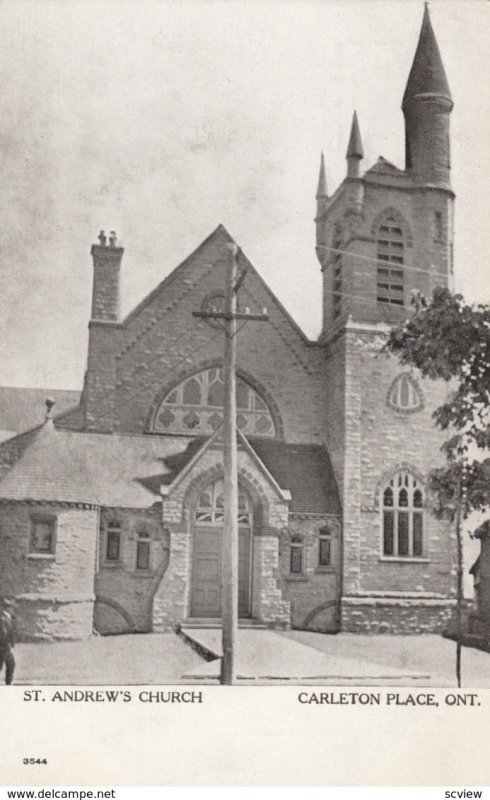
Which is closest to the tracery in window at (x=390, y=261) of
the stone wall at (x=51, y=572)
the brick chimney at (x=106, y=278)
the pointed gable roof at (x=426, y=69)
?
the pointed gable roof at (x=426, y=69)

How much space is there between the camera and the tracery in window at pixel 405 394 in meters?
12.3

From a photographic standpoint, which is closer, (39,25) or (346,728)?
(346,728)

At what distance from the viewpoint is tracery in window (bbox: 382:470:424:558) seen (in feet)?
38.8

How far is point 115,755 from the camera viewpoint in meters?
8.11

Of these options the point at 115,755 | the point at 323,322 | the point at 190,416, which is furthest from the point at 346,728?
the point at 323,322

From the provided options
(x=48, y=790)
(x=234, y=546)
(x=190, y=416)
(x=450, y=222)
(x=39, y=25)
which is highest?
(x=39, y=25)

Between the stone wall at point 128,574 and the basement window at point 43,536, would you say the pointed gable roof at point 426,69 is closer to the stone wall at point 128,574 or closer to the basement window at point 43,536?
the stone wall at point 128,574

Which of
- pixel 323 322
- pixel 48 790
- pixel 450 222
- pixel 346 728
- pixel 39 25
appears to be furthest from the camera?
pixel 323 322

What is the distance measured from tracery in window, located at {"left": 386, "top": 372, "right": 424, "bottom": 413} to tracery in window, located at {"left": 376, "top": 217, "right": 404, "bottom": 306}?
118 centimetres

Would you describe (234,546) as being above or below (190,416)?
below

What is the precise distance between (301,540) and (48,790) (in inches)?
197

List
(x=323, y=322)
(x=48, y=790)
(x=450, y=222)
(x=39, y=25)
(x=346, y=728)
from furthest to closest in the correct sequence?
1. (x=323, y=322)
2. (x=450, y=222)
3. (x=39, y=25)
4. (x=346, y=728)
5. (x=48, y=790)

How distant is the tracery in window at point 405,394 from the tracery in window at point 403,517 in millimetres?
983

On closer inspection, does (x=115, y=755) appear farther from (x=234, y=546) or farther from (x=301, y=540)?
(x=301, y=540)
